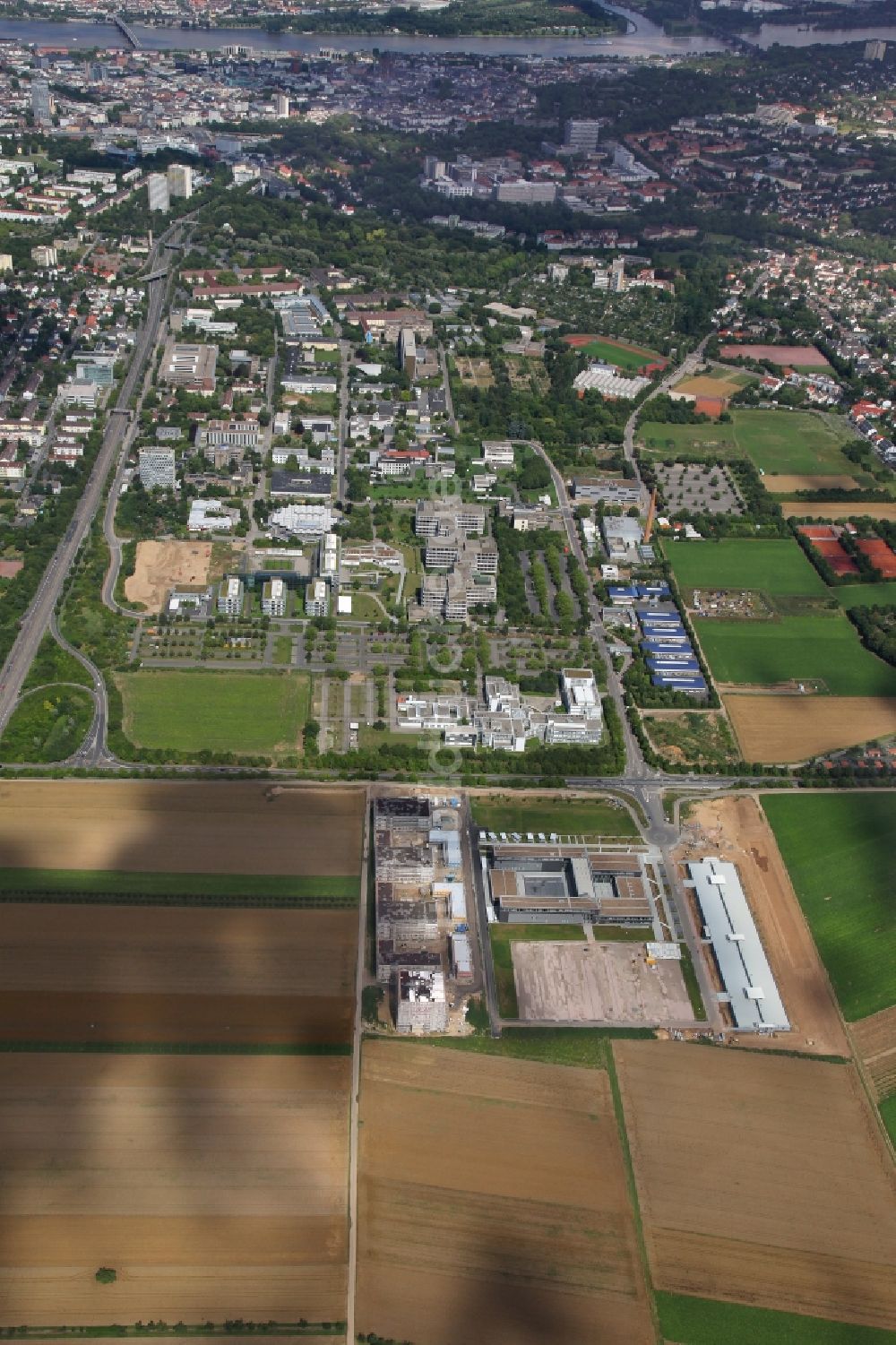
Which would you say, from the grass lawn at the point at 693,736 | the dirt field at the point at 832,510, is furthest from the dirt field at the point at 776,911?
the dirt field at the point at 832,510

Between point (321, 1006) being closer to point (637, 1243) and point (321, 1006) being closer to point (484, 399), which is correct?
point (637, 1243)

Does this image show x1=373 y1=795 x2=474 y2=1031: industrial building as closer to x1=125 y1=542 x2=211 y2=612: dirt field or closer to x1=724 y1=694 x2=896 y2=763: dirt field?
x1=724 y1=694 x2=896 y2=763: dirt field

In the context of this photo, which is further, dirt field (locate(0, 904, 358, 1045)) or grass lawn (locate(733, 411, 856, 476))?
grass lawn (locate(733, 411, 856, 476))

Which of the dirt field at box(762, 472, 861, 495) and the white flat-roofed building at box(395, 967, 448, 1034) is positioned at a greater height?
the dirt field at box(762, 472, 861, 495)

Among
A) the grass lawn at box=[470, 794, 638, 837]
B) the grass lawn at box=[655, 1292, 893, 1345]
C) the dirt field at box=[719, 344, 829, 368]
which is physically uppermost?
the dirt field at box=[719, 344, 829, 368]

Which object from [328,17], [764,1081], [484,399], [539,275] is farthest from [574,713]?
[328,17]

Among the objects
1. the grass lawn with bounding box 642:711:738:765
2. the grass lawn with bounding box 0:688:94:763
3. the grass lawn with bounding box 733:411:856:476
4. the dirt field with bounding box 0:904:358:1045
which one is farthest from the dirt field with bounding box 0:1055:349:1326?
the grass lawn with bounding box 733:411:856:476

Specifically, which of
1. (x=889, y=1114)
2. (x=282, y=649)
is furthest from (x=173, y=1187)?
(x=282, y=649)

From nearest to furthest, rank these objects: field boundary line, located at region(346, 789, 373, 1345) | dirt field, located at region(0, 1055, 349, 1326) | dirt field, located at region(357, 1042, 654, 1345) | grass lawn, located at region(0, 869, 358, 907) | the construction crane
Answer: dirt field, located at region(0, 1055, 349, 1326)
dirt field, located at region(357, 1042, 654, 1345)
field boundary line, located at region(346, 789, 373, 1345)
grass lawn, located at region(0, 869, 358, 907)
the construction crane
